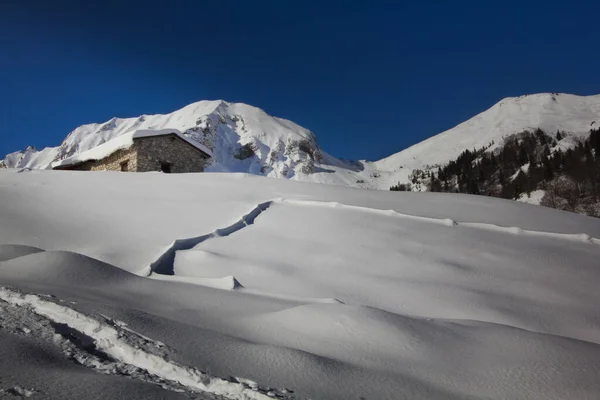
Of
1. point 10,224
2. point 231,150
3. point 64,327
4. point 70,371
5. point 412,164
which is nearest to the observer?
point 70,371

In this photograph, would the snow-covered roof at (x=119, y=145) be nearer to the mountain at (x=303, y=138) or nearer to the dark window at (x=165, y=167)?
the dark window at (x=165, y=167)

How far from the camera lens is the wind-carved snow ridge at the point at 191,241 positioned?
4680 mm

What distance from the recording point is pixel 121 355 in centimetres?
198

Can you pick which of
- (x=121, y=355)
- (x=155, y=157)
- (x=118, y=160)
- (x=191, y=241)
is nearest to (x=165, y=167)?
(x=155, y=157)

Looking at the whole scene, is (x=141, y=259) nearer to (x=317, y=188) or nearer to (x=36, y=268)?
(x=36, y=268)

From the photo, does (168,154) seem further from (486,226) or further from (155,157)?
(486,226)

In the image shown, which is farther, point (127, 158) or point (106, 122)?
point (106, 122)

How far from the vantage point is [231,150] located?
279ft

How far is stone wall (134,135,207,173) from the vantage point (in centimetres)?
1639

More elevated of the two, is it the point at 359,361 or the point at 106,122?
the point at 106,122

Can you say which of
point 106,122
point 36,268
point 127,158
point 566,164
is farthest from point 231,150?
point 36,268

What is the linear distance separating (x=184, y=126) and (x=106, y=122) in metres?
34.4

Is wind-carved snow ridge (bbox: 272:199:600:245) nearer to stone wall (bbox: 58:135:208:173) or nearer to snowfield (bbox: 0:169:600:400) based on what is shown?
snowfield (bbox: 0:169:600:400)

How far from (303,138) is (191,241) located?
89446mm
